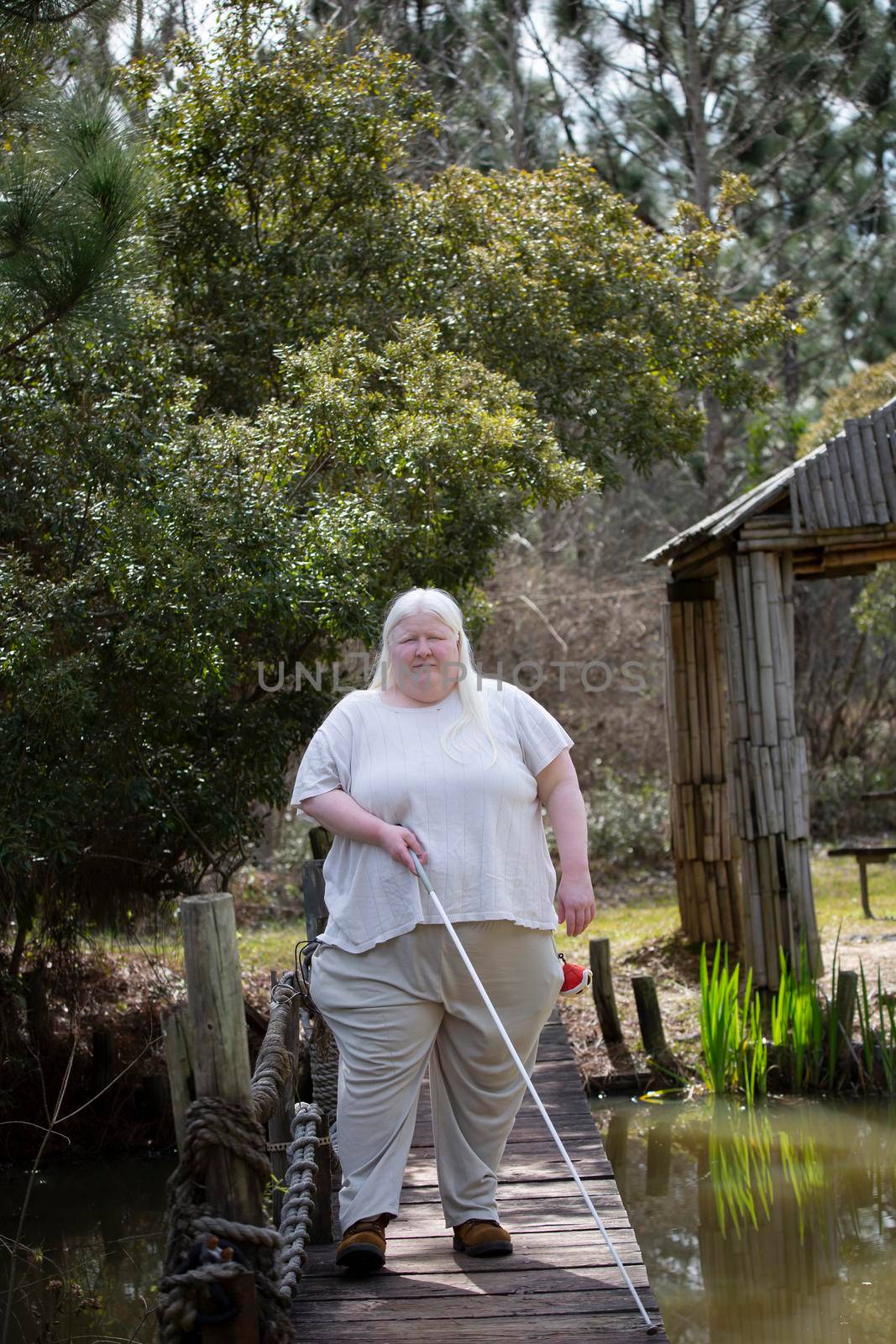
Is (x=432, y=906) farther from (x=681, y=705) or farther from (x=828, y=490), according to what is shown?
(x=681, y=705)

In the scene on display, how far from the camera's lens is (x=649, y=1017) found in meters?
7.66

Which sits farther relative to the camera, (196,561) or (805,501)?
(805,501)

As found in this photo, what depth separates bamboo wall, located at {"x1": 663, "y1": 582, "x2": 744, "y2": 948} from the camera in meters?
9.39

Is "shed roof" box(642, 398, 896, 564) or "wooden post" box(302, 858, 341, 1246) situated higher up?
"shed roof" box(642, 398, 896, 564)

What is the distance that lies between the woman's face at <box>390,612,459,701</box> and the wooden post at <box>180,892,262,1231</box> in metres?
1.13

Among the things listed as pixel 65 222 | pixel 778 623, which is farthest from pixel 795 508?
pixel 65 222

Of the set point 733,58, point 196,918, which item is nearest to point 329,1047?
point 196,918

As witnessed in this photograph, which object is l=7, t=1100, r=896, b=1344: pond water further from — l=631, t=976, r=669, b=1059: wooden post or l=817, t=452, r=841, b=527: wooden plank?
l=817, t=452, r=841, b=527: wooden plank

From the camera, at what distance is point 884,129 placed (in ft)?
64.1

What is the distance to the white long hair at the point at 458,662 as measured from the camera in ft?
11.8

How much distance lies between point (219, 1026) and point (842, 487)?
598 cm

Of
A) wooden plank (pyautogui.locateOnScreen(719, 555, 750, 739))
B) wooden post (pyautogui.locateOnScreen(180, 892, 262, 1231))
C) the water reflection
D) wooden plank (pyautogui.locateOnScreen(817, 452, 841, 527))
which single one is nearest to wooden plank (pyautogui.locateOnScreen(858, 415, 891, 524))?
wooden plank (pyautogui.locateOnScreen(817, 452, 841, 527))

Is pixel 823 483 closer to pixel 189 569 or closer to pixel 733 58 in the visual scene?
pixel 189 569

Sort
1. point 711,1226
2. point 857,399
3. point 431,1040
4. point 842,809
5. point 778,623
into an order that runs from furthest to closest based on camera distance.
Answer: point 842,809 → point 857,399 → point 778,623 → point 711,1226 → point 431,1040
